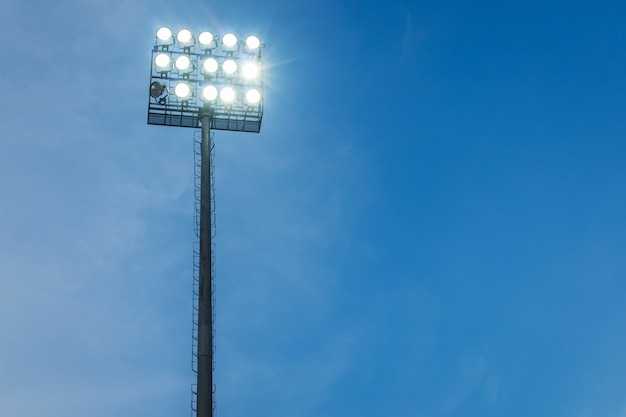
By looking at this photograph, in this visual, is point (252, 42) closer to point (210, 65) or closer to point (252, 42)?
point (252, 42)

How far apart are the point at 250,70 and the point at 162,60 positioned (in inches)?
93.8

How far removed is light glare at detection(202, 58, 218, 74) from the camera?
18812 mm

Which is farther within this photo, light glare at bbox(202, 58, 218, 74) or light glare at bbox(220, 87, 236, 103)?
light glare at bbox(202, 58, 218, 74)

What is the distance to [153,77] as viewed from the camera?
62.4 ft

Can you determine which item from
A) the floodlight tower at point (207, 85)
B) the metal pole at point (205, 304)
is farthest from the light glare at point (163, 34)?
the metal pole at point (205, 304)

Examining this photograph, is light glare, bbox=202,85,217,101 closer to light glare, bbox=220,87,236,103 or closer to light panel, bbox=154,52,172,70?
light glare, bbox=220,87,236,103

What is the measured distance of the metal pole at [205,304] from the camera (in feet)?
47.3

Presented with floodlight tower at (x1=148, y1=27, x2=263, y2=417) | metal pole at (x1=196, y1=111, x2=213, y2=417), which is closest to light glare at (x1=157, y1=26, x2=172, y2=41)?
floodlight tower at (x1=148, y1=27, x2=263, y2=417)

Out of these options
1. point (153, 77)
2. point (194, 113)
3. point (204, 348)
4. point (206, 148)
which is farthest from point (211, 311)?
point (153, 77)

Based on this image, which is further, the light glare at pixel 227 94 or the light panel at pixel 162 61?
the light panel at pixel 162 61

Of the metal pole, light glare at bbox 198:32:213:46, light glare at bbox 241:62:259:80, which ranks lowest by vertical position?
the metal pole

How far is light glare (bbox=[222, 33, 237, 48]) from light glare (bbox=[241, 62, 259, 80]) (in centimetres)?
74

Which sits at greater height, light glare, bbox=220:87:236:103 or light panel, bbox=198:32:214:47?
light panel, bbox=198:32:214:47

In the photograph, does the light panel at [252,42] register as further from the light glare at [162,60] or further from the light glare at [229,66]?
the light glare at [162,60]
